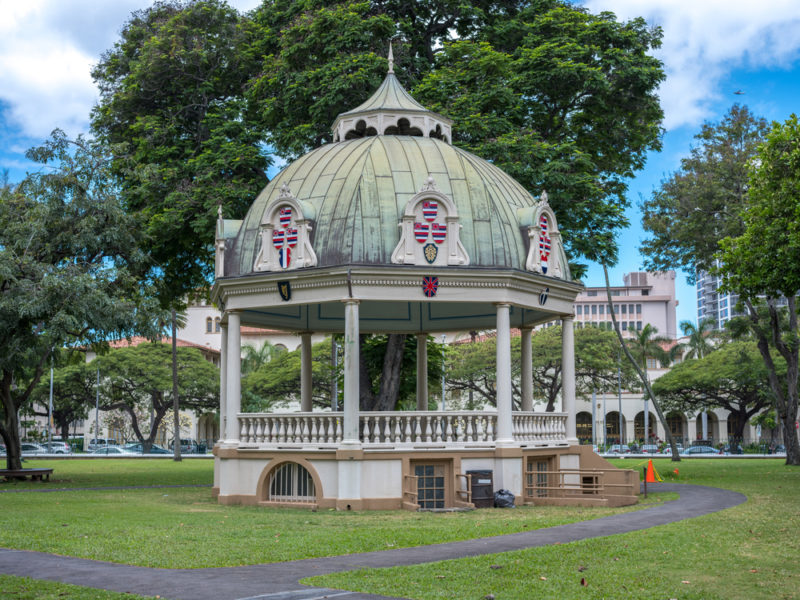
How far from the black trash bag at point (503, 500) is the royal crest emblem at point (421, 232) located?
20.0ft

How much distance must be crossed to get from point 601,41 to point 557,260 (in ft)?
39.8

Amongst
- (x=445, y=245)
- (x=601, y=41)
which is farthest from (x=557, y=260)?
(x=601, y=41)

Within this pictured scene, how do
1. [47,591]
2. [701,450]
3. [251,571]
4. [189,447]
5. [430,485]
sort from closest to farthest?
[47,591] < [251,571] < [430,485] < [701,450] < [189,447]

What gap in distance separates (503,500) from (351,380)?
172 inches

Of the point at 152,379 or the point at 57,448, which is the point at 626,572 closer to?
the point at 152,379

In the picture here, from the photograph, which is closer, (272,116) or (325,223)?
(325,223)

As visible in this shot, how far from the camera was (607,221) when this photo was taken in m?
30.8

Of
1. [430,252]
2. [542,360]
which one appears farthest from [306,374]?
[542,360]

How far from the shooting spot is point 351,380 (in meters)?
20.9

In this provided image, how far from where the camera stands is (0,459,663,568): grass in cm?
1313

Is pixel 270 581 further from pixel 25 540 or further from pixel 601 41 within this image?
pixel 601 41

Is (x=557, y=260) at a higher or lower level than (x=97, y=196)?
lower

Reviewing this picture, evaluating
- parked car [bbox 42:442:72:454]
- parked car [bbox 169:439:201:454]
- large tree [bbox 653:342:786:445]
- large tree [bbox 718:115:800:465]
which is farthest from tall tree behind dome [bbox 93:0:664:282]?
parked car [bbox 169:439:201:454]

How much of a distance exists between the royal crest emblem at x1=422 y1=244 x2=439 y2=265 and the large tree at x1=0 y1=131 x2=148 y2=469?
37.3 feet
